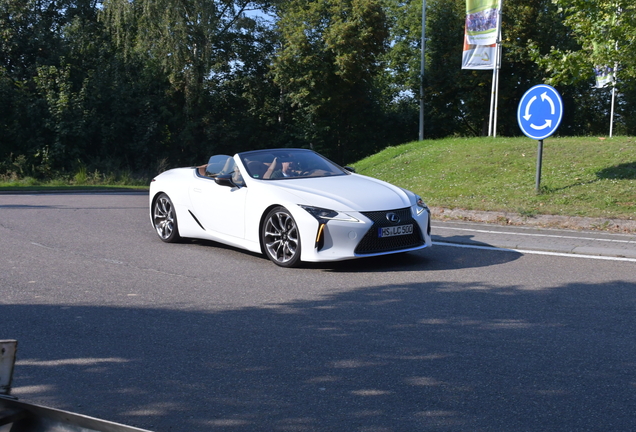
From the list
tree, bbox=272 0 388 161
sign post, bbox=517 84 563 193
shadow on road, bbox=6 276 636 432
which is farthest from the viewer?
tree, bbox=272 0 388 161

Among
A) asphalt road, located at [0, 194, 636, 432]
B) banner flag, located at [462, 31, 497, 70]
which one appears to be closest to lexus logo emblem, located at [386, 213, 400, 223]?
asphalt road, located at [0, 194, 636, 432]

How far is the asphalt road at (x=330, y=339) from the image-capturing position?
3.97 m

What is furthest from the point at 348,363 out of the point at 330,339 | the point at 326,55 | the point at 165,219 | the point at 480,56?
the point at 326,55

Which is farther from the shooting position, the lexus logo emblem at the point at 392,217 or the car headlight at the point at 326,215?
the lexus logo emblem at the point at 392,217

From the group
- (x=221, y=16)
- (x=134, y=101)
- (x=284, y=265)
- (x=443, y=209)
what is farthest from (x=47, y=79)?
(x=284, y=265)

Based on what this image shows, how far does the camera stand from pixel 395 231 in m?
7.99

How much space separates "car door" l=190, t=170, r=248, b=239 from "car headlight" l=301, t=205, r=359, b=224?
4.06 feet

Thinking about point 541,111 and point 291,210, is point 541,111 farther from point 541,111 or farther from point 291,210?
point 291,210

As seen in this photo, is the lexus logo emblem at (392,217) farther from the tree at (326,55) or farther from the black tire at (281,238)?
the tree at (326,55)

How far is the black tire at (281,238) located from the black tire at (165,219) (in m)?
2.16

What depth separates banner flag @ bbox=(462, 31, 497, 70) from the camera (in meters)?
27.6

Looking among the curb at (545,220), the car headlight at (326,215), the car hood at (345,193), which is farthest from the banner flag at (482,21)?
the car headlight at (326,215)

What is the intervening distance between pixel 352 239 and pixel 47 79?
33.2 metres

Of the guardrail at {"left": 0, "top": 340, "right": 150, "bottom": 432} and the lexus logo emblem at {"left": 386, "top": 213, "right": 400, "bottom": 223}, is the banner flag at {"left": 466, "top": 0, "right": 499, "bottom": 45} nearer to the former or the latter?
the lexus logo emblem at {"left": 386, "top": 213, "right": 400, "bottom": 223}
